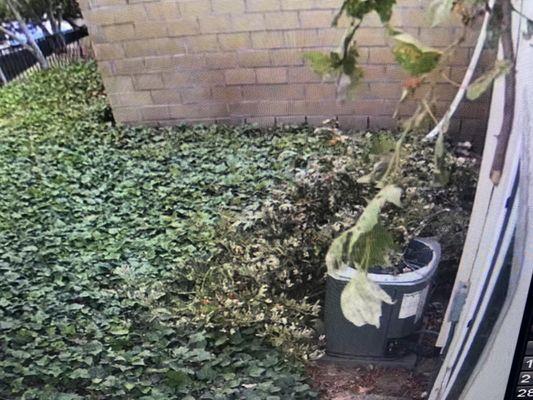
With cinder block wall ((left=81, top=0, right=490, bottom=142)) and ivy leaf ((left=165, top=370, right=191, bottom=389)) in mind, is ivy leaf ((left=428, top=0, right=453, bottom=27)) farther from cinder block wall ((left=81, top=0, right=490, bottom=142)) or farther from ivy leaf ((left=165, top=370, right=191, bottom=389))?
cinder block wall ((left=81, top=0, right=490, bottom=142))

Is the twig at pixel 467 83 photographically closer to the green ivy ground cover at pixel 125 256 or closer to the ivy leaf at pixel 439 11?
the ivy leaf at pixel 439 11

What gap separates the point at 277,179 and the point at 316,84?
1106 mm

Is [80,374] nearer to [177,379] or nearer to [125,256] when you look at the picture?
[177,379]

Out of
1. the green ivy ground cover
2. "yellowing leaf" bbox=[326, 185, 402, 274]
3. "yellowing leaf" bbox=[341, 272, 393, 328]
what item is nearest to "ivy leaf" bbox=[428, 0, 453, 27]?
"yellowing leaf" bbox=[326, 185, 402, 274]

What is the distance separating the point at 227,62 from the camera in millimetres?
4305

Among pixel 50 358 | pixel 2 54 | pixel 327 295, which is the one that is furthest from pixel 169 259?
pixel 2 54

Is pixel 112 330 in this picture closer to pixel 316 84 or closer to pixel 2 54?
pixel 316 84

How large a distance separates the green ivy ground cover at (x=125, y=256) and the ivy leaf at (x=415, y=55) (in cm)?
153

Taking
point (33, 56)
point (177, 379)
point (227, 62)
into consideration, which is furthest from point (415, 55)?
point (33, 56)

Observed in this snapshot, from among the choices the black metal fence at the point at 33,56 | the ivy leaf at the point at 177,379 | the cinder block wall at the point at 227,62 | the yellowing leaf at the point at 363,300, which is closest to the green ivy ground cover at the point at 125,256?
the ivy leaf at the point at 177,379

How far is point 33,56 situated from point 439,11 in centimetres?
913

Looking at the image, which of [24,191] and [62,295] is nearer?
[62,295]

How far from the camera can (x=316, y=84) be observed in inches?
167

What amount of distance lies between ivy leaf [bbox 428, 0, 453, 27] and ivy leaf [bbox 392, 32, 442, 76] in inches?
2.0
